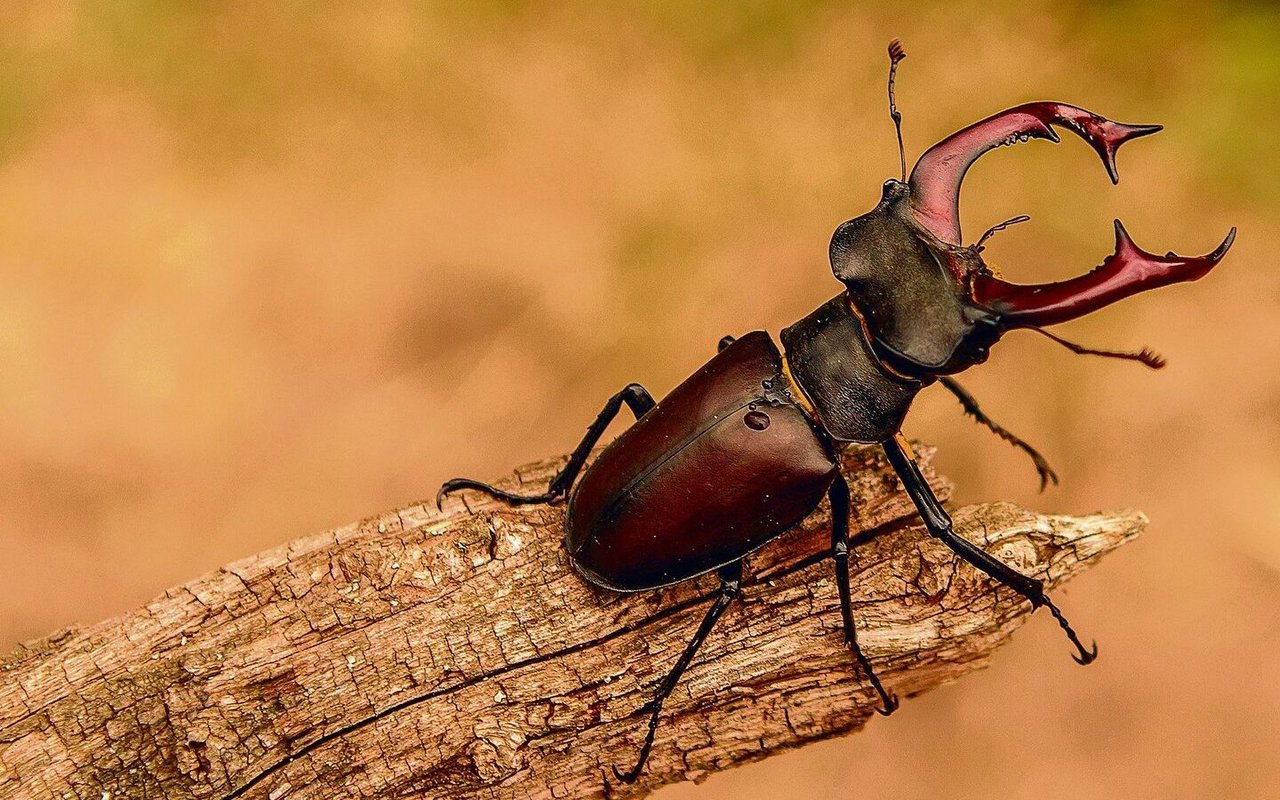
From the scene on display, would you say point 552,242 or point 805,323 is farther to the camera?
point 552,242

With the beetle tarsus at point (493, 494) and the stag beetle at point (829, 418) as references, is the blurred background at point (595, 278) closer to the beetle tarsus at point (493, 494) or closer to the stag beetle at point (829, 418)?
the beetle tarsus at point (493, 494)

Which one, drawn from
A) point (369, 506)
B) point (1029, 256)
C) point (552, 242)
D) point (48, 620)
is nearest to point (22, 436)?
point (48, 620)

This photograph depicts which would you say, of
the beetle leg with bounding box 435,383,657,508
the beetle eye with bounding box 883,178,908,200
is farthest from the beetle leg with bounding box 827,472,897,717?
the beetle eye with bounding box 883,178,908,200

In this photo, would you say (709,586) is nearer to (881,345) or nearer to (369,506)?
(881,345)

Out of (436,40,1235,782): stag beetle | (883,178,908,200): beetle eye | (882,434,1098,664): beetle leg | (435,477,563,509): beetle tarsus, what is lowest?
(882,434,1098,664): beetle leg

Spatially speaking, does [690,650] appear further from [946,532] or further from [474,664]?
[946,532]

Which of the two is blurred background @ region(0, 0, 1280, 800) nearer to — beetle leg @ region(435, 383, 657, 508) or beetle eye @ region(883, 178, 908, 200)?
beetle leg @ region(435, 383, 657, 508)
